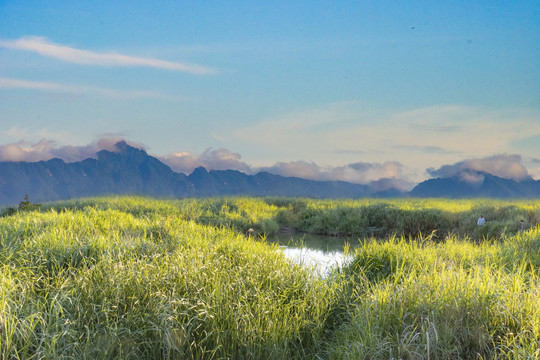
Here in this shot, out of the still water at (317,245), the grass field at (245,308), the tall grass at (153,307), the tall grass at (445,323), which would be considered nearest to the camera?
the tall grass at (445,323)

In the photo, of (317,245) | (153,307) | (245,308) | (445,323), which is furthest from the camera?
(317,245)

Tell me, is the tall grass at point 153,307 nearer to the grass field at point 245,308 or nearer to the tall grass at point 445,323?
the grass field at point 245,308

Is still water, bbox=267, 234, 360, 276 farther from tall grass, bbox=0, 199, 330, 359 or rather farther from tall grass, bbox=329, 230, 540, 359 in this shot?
tall grass, bbox=329, 230, 540, 359

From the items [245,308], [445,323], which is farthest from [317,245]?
[445,323]

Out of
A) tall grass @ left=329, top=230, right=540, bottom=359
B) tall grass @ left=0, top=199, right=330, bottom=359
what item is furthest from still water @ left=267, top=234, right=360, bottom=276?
tall grass @ left=329, top=230, right=540, bottom=359

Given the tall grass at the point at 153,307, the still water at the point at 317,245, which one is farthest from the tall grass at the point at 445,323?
the still water at the point at 317,245

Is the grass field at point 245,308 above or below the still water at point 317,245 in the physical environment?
above

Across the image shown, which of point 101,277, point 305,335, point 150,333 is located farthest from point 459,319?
point 101,277

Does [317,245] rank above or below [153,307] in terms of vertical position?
below

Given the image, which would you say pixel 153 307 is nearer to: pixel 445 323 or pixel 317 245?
pixel 445 323

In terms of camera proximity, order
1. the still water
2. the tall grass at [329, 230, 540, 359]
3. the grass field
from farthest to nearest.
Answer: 1. the still water
2. the grass field
3. the tall grass at [329, 230, 540, 359]

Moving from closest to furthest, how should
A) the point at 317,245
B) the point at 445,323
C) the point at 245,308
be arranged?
the point at 445,323, the point at 245,308, the point at 317,245

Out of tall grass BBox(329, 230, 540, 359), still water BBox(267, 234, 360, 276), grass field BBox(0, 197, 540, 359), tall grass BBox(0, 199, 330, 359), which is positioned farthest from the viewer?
still water BBox(267, 234, 360, 276)

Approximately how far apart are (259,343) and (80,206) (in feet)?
51.1
